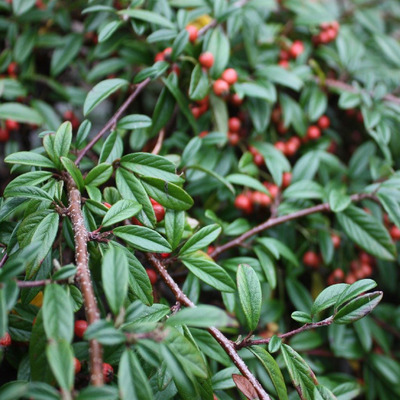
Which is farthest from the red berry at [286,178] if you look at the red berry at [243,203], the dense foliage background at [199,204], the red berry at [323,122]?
the red berry at [323,122]

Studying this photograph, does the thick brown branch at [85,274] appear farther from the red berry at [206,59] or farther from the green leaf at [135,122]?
the red berry at [206,59]

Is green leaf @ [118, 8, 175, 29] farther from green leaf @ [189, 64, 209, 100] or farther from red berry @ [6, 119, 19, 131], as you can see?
red berry @ [6, 119, 19, 131]

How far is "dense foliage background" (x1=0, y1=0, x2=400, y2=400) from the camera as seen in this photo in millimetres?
693

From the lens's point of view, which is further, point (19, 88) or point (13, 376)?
point (19, 88)

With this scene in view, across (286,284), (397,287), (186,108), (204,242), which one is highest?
(186,108)

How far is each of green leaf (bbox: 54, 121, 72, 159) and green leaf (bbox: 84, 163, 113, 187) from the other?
2.6 inches

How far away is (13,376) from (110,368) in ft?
0.93

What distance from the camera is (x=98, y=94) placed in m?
1.02

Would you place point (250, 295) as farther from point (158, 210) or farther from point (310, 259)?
point (310, 259)

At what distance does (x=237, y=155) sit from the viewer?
1.42m

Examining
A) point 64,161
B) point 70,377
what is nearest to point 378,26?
point 64,161

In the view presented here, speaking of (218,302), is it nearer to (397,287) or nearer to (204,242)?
(204,242)

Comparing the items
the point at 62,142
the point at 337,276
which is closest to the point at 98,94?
the point at 62,142

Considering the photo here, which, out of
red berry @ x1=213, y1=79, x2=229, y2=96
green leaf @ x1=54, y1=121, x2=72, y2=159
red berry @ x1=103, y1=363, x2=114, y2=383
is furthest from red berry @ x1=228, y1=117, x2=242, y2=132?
red berry @ x1=103, y1=363, x2=114, y2=383
